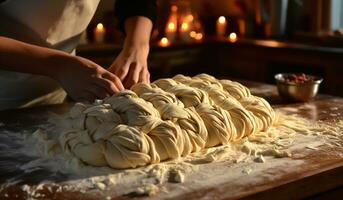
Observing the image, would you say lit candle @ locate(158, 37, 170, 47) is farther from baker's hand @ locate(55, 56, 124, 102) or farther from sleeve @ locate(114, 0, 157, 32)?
baker's hand @ locate(55, 56, 124, 102)

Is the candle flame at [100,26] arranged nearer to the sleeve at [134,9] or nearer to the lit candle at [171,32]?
the lit candle at [171,32]

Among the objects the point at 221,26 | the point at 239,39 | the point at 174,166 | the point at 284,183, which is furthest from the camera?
the point at 221,26

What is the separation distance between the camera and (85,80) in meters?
1.26

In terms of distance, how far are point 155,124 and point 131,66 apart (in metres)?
0.49

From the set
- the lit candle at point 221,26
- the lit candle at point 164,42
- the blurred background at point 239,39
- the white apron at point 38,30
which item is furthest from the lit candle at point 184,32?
the white apron at point 38,30

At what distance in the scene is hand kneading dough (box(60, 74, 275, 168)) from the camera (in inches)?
40.5

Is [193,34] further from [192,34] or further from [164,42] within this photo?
[164,42]

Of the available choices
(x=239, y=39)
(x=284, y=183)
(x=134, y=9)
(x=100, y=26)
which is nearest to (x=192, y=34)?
(x=239, y=39)

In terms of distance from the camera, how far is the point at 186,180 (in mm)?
935

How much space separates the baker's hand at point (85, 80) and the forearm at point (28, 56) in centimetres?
2

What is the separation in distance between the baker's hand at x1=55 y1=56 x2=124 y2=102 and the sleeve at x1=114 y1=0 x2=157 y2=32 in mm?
528

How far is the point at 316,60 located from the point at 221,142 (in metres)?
1.75

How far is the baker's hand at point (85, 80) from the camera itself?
1.25 metres

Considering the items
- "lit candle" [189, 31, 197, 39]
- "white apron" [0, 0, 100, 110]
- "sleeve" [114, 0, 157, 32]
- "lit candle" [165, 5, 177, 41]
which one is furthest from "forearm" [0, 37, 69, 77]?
"lit candle" [189, 31, 197, 39]
